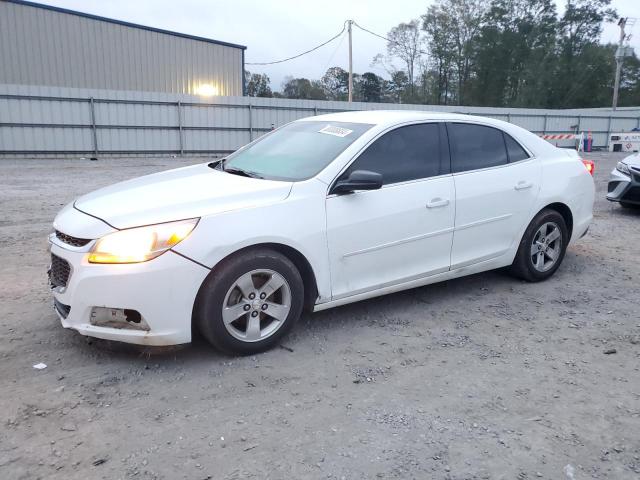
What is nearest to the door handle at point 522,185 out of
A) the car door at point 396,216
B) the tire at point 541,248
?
the tire at point 541,248

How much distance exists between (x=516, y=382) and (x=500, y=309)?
4.22 feet

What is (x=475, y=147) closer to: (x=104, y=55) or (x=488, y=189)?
(x=488, y=189)

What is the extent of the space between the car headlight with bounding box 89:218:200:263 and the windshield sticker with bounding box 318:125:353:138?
1.60 metres

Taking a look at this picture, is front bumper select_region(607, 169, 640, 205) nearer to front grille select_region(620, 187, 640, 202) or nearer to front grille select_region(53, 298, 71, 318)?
front grille select_region(620, 187, 640, 202)

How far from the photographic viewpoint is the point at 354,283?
3805 mm

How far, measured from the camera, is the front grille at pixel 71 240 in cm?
313

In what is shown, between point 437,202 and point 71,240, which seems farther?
point 437,202

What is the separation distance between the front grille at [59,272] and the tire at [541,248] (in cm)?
373

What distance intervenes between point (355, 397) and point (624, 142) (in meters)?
28.9

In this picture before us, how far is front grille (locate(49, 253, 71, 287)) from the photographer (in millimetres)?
3197

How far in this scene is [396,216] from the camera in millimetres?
3893

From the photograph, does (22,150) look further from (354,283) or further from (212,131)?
(354,283)

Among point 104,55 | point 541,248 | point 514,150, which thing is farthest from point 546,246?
point 104,55

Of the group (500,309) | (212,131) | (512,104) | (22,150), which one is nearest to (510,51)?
(512,104)
